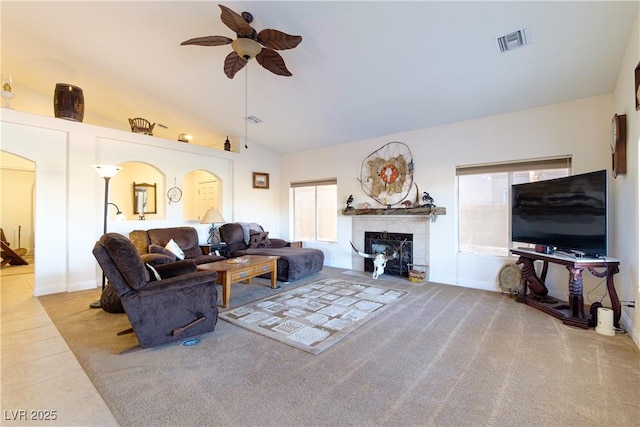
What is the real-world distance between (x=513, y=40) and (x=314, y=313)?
354 centimetres

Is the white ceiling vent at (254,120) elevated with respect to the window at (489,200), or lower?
elevated

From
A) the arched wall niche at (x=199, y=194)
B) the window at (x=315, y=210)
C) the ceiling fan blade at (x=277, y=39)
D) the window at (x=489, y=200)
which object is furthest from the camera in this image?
the arched wall niche at (x=199, y=194)

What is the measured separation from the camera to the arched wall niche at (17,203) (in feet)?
22.4

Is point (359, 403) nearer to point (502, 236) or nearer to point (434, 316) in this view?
point (434, 316)

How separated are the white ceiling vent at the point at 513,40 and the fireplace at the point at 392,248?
3.05 metres

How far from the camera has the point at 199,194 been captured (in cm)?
766

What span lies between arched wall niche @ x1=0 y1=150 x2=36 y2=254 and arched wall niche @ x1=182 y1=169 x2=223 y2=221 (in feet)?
11.7

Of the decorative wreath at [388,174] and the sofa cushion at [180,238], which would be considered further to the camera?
the decorative wreath at [388,174]

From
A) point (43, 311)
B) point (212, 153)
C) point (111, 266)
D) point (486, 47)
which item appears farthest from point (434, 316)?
point (212, 153)

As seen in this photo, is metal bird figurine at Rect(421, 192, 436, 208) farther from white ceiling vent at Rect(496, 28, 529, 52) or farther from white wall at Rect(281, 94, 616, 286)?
white ceiling vent at Rect(496, 28, 529, 52)

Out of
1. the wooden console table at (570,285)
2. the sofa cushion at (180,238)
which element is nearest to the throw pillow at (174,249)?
the sofa cushion at (180,238)

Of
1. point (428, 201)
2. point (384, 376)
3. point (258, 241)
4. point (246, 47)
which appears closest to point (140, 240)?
point (258, 241)

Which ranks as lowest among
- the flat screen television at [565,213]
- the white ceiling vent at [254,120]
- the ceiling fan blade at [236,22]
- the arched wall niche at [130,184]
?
the flat screen television at [565,213]

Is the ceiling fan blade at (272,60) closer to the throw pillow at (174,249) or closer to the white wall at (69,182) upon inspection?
the throw pillow at (174,249)
